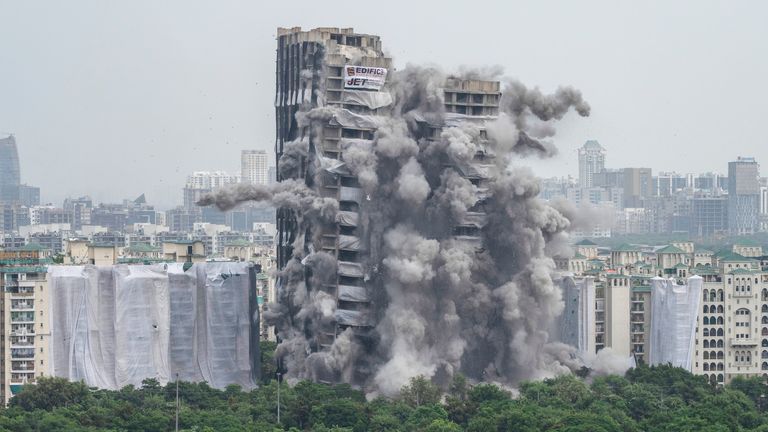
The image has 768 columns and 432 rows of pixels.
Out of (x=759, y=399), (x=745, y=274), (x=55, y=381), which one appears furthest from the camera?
(x=745, y=274)

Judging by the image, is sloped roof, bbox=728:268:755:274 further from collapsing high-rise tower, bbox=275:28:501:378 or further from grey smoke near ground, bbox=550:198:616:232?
collapsing high-rise tower, bbox=275:28:501:378

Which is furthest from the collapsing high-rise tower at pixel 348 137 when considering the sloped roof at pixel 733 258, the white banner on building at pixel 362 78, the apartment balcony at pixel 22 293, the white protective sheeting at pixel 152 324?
the sloped roof at pixel 733 258

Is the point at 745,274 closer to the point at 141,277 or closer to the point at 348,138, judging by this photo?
the point at 348,138

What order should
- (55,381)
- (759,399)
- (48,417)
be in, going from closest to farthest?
(48,417) → (55,381) → (759,399)

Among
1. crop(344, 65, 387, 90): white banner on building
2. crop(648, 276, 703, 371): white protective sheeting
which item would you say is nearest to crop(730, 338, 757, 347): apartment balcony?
crop(648, 276, 703, 371): white protective sheeting

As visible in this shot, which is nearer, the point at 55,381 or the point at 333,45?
the point at 55,381

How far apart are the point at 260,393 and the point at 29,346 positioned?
1056 cm

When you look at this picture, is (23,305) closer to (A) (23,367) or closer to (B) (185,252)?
(A) (23,367)

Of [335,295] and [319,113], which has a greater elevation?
[319,113]

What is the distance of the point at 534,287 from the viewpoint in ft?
344

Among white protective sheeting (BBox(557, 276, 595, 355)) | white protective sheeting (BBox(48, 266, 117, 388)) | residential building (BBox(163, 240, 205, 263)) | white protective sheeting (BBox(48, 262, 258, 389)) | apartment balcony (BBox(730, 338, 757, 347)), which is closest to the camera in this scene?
white protective sheeting (BBox(48, 266, 117, 388))

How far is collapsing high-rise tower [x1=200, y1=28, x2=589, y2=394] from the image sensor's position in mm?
103500

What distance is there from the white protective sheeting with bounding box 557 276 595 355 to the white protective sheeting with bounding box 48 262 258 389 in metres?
16.7

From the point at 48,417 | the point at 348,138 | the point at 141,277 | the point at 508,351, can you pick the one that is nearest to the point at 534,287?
the point at 508,351
